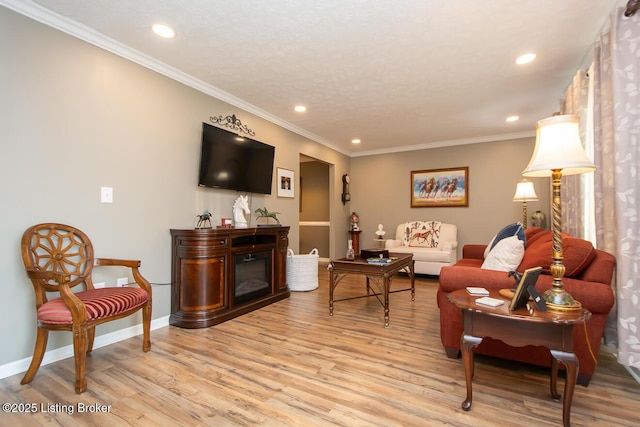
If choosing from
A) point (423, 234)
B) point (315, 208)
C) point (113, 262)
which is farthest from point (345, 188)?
point (113, 262)

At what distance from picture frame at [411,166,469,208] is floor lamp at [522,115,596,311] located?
4148 millimetres

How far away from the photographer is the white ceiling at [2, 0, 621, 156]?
6.98 feet

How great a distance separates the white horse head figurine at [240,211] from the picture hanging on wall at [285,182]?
3.03 ft

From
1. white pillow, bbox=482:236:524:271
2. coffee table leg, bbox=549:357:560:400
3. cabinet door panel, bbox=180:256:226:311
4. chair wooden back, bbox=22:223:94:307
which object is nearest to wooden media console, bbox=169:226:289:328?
cabinet door panel, bbox=180:256:226:311

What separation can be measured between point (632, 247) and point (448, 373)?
1.29 metres

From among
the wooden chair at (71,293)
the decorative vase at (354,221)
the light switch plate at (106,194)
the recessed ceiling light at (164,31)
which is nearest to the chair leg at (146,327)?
the wooden chair at (71,293)

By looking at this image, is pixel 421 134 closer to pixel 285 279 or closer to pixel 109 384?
pixel 285 279

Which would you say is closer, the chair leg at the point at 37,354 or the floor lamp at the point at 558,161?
the floor lamp at the point at 558,161

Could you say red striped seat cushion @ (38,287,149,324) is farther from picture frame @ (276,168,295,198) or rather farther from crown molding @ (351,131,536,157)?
crown molding @ (351,131,536,157)

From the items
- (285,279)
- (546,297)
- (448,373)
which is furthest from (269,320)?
(546,297)

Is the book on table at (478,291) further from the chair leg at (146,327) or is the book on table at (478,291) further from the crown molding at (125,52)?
the crown molding at (125,52)

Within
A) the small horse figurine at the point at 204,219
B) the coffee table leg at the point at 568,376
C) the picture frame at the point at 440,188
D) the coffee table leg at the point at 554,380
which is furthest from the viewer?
the picture frame at the point at 440,188

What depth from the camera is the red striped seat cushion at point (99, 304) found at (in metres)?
1.80

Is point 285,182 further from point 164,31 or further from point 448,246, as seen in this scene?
point 448,246
